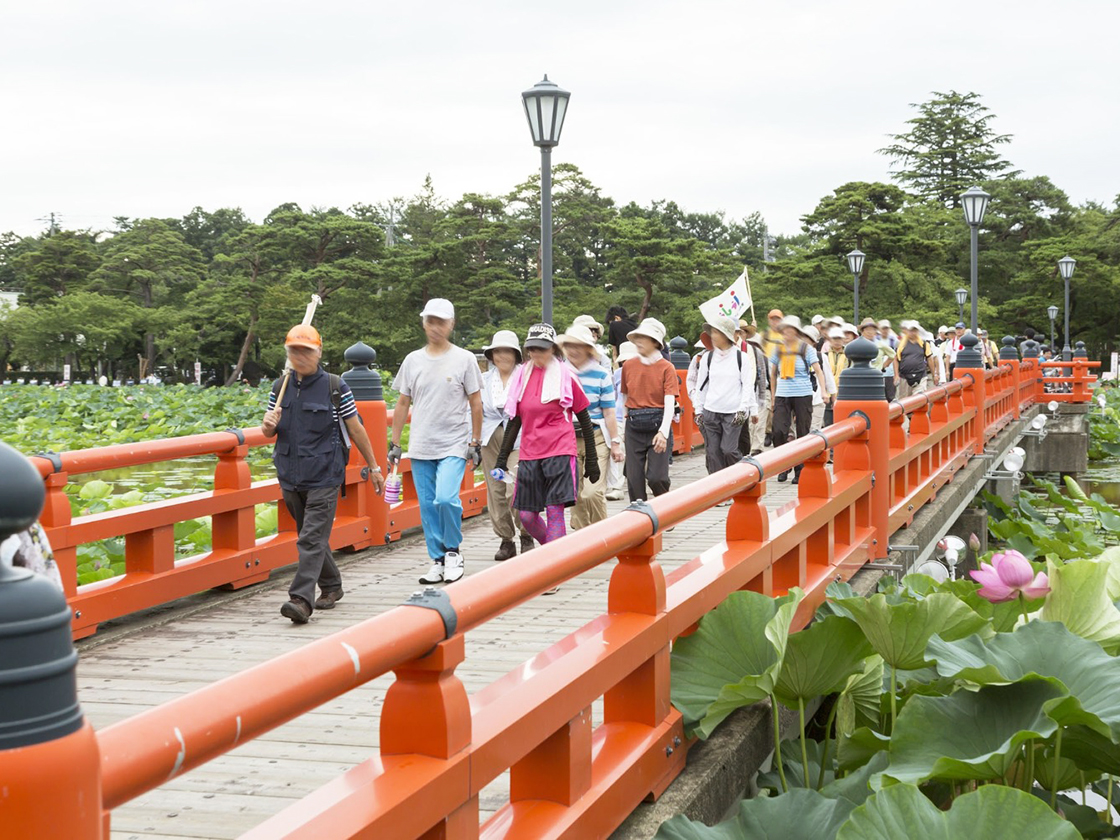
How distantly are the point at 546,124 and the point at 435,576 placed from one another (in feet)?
12.9

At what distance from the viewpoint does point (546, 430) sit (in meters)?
6.60

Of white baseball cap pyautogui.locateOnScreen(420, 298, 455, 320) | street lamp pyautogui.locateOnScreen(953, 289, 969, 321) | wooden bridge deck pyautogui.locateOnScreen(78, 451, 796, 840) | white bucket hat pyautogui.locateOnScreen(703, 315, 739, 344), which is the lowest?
wooden bridge deck pyautogui.locateOnScreen(78, 451, 796, 840)

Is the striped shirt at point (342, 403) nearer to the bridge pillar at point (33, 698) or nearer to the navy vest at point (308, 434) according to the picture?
the navy vest at point (308, 434)

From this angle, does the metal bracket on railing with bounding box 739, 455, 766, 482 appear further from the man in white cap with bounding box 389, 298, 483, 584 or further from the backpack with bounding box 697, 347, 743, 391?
the backpack with bounding box 697, 347, 743, 391

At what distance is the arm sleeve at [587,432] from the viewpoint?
6.80m

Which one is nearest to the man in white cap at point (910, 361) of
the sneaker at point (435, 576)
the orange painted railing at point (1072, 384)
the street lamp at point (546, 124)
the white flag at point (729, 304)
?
the white flag at point (729, 304)

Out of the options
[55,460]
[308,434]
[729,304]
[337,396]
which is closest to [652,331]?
[729,304]

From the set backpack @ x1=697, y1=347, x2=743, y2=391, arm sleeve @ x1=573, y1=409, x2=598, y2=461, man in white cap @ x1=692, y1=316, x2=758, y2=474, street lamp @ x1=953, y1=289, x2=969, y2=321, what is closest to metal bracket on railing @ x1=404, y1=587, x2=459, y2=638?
arm sleeve @ x1=573, y1=409, x2=598, y2=461

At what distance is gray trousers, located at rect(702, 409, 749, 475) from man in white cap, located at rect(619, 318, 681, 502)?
63cm

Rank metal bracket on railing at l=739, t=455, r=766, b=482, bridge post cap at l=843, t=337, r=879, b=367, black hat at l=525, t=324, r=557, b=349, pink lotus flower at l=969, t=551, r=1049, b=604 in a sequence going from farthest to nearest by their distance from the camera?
bridge post cap at l=843, t=337, r=879, b=367
black hat at l=525, t=324, r=557, b=349
metal bracket on railing at l=739, t=455, r=766, b=482
pink lotus flower at l=969, t=551, r=1049, b=604

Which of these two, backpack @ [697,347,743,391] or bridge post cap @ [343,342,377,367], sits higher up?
bridge post cap @ [343,342,377,367]

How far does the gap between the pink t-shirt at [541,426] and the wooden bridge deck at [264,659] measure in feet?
2.63

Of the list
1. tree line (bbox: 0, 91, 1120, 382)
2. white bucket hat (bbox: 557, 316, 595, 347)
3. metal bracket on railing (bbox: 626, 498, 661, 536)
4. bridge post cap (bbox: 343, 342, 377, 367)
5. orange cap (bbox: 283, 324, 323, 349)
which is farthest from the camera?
tree line (bbox: 0, 91, 1120, 382)

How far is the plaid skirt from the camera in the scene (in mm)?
6574
